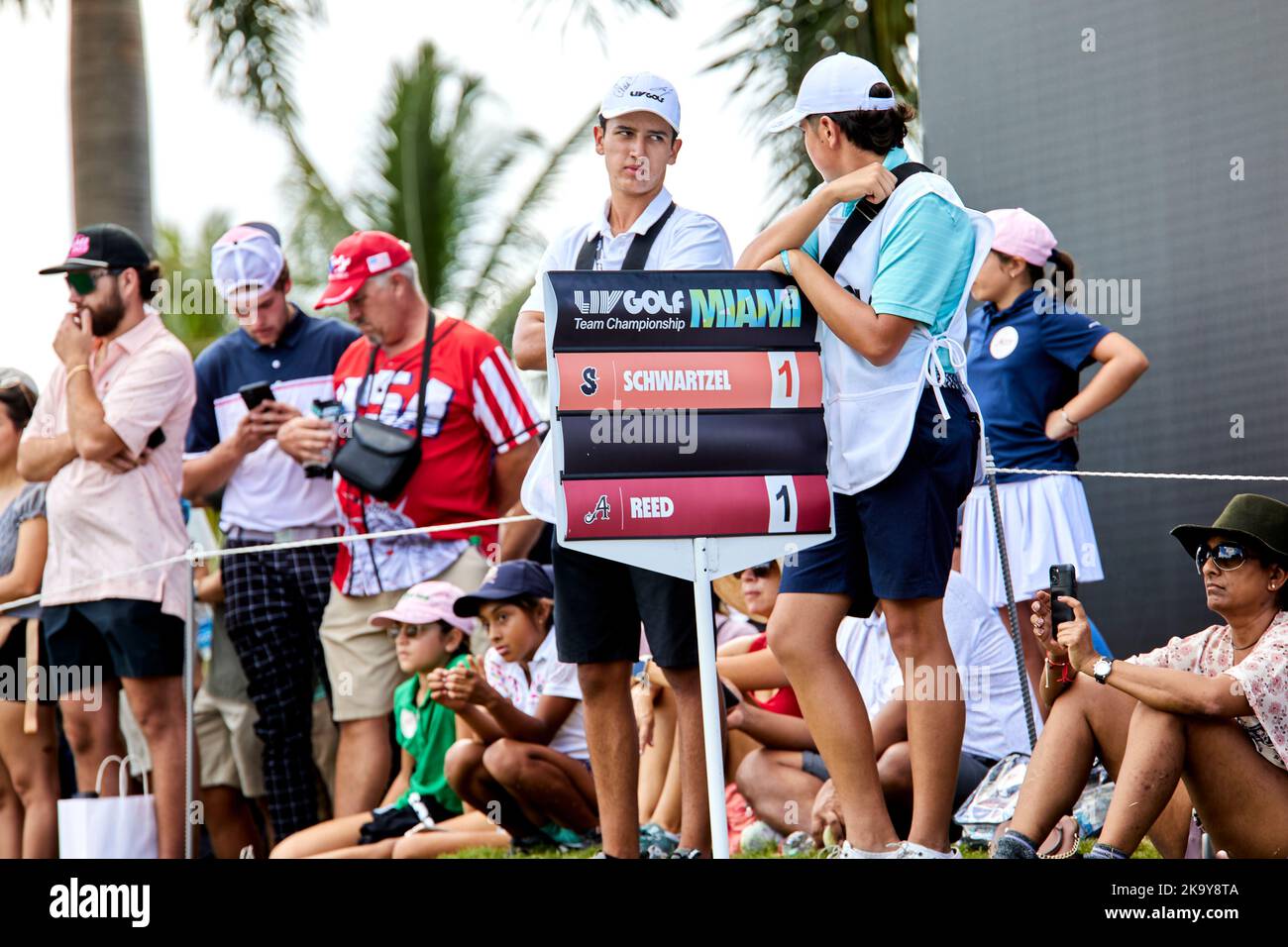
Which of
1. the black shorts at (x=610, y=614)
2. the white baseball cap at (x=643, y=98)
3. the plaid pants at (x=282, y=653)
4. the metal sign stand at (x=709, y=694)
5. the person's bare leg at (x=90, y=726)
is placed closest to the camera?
the metal sign stand at (x=709, y=694)

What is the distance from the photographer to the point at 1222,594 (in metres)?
4.00

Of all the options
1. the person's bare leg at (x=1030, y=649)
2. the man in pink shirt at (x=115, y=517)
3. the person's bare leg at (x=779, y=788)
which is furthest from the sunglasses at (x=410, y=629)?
the person's bare leg at (x=1030, y=649)

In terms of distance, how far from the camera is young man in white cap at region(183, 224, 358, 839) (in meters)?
5.98

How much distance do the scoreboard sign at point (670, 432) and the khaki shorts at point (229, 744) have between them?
2.90 m

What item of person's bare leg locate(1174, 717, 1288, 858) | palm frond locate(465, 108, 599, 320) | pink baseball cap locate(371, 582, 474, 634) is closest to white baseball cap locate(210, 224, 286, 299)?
pink baseball cap locate(371, 582, 474, 634)

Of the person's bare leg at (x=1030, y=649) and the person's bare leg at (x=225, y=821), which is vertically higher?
the person's bare leg at (x=1030, y=649)

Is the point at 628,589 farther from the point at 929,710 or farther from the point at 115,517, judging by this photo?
the point at 115,517

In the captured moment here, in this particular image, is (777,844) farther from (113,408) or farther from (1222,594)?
(113,408)

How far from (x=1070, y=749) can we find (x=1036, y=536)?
1525 millimetres

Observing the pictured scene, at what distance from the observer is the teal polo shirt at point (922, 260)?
3.94m

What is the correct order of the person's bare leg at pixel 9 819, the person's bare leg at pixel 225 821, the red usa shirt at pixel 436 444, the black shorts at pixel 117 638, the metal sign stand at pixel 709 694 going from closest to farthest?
the metal sign stand at pixel 709 694 → the black shorts at pixel 117 638 → the red usa shirt at pixel 436 444 → the person's bare leg at pixel 9 819 → the person's bare leg at pixel 225 821

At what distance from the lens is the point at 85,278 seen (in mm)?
5887

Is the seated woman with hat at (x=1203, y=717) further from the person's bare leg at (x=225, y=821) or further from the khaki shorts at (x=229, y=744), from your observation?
the person's bare leg at (x=225, y=821)

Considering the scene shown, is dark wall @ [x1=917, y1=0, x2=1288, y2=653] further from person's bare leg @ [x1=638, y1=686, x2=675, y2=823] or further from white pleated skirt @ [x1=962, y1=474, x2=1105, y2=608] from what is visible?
person's bare leg @ [x1=638, y1=686, x2=675, y2=823]
